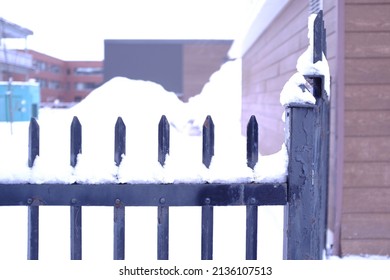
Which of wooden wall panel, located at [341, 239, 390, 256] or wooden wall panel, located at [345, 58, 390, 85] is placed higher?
wooden wall panel, located at [345, 58, 390, 85]

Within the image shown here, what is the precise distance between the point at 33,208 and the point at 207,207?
28.0 inches

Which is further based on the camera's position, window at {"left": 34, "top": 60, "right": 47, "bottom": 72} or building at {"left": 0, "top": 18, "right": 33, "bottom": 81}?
window at {"left": 34, "top": 60, "right": 47, "bottom": 72}

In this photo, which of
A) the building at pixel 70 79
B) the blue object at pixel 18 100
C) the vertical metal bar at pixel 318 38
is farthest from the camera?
the building at pixel 70 79

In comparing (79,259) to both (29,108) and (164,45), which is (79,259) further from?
(164,45)

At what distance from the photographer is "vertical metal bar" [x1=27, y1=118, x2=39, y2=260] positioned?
1688 mm

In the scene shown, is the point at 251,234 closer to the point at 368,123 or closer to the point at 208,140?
the point at 208,140

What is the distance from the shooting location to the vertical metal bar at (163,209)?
1.69 m

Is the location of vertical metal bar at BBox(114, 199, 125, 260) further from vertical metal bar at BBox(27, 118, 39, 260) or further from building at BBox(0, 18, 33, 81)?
building at BBox(0, 18, 33, 81)

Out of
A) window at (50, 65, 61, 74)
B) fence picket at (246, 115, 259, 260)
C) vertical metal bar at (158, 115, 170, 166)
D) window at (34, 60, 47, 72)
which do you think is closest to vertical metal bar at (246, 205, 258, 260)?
fence picket at (246, 115, 259, 260)

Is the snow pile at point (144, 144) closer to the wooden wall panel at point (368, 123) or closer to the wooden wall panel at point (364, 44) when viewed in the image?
the wooden wall panel at point (368, 123)

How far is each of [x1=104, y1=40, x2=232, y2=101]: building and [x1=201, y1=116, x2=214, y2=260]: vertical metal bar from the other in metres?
29.4

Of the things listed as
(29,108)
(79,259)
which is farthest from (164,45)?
(79,259)

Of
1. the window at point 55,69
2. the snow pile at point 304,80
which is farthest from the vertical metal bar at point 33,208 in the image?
the window at point 55,69

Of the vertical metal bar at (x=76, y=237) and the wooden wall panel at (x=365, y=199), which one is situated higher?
the vertical metal bar at (x=76, y=237)
